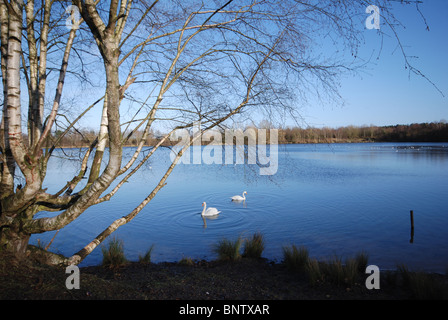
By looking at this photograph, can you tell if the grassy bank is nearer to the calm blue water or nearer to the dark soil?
the dark soil

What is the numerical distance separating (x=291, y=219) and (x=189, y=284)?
7.47 m

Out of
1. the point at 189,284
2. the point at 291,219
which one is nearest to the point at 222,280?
the point at 189,284

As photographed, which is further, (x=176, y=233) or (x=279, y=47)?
(x=176, y=233)

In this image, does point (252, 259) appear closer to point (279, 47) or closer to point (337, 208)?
point (279, 47)

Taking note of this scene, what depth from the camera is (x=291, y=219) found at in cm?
1142

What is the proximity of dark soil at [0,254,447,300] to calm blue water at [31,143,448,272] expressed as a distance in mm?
1505

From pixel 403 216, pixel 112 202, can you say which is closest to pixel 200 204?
pixel 112 202

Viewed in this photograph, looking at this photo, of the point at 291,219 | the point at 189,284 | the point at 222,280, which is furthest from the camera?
the point at 291,219

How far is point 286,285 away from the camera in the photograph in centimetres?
502

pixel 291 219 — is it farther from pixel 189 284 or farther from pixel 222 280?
pixel 189 284

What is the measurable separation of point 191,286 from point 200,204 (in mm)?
9616

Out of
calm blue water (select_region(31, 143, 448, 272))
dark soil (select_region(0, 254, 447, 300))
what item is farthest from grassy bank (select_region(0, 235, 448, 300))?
calm blue water (select_region(31, 143, 448, 272))

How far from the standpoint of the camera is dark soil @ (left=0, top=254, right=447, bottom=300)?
3.02m

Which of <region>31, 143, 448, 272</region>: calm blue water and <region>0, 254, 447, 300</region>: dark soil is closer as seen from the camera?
<region>0, 254, 447, 300</region>: dark soil
